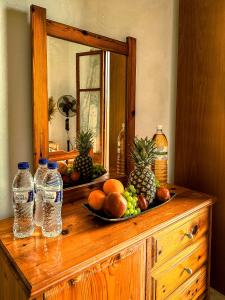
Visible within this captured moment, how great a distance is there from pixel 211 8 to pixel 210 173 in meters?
1.09

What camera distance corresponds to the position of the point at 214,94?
64.6 inches

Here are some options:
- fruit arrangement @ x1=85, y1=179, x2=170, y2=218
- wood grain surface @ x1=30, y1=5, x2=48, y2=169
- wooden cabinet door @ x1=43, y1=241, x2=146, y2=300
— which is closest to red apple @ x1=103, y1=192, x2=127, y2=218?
fruit arrangement @ x1=85, y1=179, x2=170, y2=218

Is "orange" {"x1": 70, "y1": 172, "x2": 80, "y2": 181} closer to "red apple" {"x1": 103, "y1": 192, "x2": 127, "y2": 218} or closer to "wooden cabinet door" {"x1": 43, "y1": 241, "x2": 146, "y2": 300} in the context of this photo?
"red apple" {"x1": 103, "y1": 192, "x2": 127, "y2": 218}

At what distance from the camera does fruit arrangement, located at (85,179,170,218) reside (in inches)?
42.8

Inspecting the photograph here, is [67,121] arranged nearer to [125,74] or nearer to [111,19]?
[125,74]

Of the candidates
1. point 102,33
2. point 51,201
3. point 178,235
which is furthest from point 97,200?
point 102,33

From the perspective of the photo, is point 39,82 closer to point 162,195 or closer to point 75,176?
point 75,176

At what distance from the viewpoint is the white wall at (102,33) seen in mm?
1101

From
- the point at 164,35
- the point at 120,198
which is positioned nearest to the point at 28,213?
the point at 120,198

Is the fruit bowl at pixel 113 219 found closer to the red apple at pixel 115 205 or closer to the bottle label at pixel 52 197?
the red apple at pixel 115 205

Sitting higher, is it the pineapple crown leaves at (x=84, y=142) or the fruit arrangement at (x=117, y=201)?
A: the pineapple crown leaves at (x=84, y=142)

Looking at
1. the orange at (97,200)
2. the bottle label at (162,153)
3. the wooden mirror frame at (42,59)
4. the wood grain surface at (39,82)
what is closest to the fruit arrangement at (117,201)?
the orange at (97,200)

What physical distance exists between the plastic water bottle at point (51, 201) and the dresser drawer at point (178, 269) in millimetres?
492

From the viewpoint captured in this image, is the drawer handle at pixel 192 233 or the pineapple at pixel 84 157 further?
the pineapple at pixel 84 157
